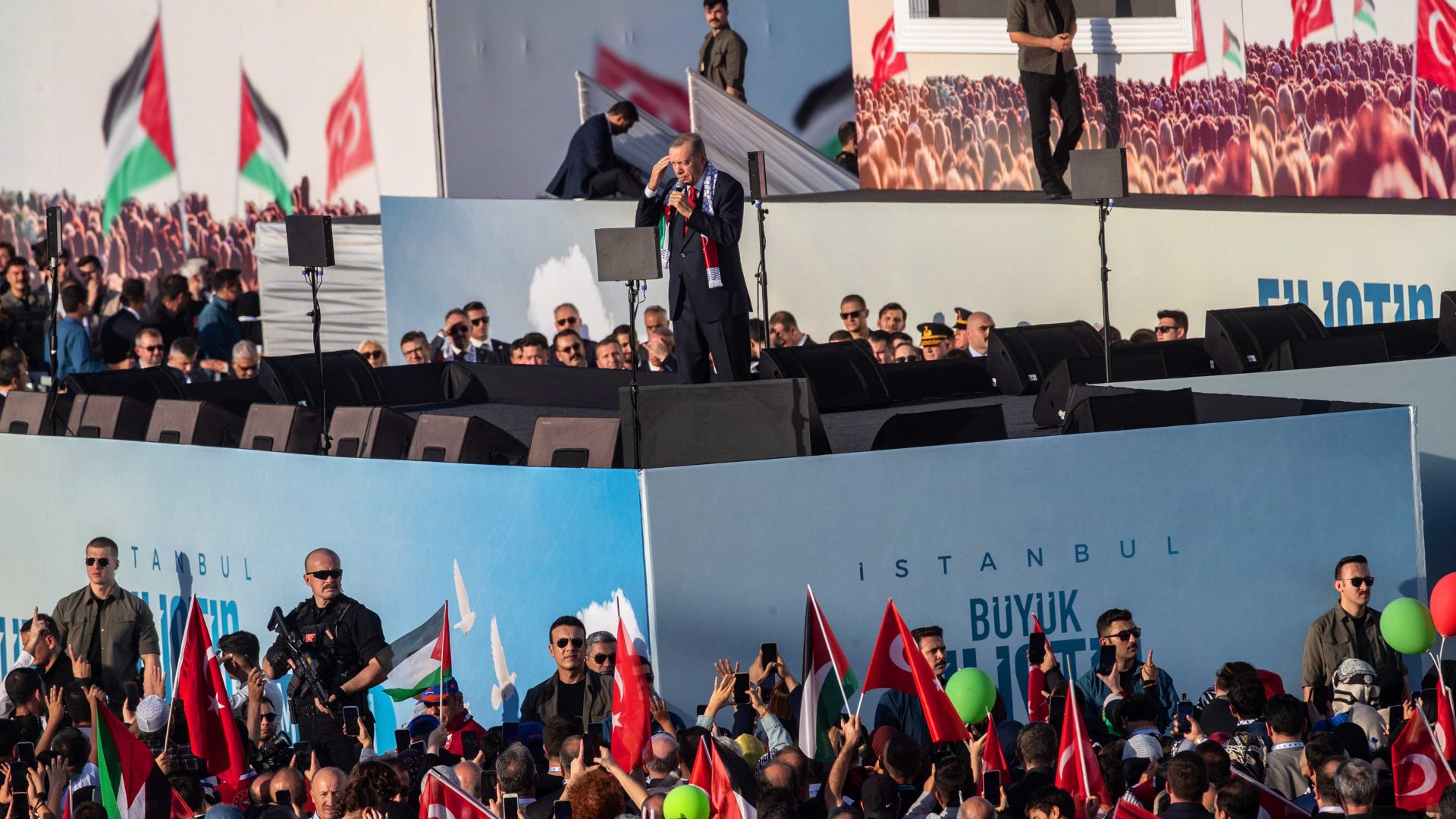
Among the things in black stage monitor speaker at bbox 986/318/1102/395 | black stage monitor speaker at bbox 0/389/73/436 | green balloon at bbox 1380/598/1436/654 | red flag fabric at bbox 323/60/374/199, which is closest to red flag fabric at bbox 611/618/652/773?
green balloon at bbox 1380/598/1436/654

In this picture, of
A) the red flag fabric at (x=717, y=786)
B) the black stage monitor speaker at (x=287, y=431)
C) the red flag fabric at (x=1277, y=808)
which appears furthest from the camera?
the black stage monitor speaker at (x=287, y=431)

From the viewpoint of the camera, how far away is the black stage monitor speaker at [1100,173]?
10.7 meters

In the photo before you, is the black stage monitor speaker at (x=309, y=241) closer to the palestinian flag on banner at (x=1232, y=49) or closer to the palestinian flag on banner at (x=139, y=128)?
the palestinian flag on banner at (x=1232, y=49)

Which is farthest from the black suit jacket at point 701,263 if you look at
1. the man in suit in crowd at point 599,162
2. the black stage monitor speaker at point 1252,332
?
the man in suit in crowd at point 599,162

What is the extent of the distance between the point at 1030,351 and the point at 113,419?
4800mm

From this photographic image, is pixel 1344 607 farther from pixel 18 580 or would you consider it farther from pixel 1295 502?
pixel 18 580

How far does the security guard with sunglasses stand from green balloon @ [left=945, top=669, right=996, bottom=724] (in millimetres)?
2340

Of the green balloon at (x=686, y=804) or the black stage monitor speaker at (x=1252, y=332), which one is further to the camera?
the black stage monitor speaker at (x=1252, y=332)

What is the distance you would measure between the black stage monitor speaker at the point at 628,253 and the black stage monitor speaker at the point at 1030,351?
3.47m

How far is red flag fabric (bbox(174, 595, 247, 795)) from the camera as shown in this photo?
27.0 feet

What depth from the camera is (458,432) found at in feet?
32.4

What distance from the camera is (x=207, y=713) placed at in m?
8.23

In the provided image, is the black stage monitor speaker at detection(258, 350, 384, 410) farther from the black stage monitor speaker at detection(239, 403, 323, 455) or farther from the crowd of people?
the crowd of people

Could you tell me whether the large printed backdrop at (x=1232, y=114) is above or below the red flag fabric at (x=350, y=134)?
below
